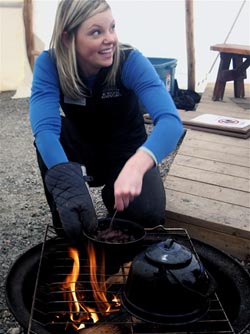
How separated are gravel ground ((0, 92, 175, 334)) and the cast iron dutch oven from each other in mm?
742

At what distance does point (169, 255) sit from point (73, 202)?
43cm

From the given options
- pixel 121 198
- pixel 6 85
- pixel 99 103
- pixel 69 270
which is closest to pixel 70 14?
pixel 99 103

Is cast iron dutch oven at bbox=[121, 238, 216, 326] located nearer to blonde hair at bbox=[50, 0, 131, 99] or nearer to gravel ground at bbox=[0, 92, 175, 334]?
gravel ground at bbox=[0, 92, 175, 334]

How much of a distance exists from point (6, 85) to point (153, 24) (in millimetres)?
2203

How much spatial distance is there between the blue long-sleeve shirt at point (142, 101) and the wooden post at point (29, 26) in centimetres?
465

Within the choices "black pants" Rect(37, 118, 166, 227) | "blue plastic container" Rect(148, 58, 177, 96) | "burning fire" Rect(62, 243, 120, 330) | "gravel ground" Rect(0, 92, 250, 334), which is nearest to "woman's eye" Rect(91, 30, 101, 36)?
"black pants" Rect(37, 118, 166, 227)

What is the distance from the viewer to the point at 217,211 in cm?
250

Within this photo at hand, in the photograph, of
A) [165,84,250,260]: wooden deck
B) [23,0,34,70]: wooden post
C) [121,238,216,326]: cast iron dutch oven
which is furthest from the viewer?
[23,0,34,70]: wooden post

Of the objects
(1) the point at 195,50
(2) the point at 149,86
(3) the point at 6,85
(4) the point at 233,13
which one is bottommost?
(3) the point at 6,85

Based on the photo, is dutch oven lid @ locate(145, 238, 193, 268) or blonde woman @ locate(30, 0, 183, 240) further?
blonde woman @ locate(30, 0, 183, 240)

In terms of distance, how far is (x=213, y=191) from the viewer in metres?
2.73

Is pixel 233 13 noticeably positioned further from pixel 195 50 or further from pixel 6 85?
pixel 6 85

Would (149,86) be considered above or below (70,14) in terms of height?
below

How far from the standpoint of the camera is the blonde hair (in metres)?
1.99
